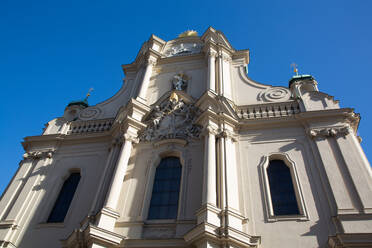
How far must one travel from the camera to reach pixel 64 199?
44.9 ft

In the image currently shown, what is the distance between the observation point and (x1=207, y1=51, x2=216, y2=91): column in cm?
1608

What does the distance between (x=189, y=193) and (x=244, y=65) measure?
9528 mm

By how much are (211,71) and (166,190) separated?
24.1 feet

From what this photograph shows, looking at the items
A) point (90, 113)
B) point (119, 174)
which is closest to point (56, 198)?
point (119, 174)

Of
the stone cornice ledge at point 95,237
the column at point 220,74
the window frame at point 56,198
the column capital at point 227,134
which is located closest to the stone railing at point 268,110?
the column capital at point 227,134

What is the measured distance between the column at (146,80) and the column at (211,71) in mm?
3411

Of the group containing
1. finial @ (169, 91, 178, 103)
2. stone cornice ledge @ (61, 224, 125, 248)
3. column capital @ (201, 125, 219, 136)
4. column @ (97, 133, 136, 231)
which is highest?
finial @ (169, 91, 178, 103)

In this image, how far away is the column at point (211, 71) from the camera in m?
16.1

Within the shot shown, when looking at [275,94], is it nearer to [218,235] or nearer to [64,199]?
[218,235]

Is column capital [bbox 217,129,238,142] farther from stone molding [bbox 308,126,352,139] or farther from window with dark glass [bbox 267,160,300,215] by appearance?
stone molding [bbox 308,126,352,139]

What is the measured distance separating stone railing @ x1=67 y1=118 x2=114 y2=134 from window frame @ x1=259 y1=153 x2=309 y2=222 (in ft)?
26.1

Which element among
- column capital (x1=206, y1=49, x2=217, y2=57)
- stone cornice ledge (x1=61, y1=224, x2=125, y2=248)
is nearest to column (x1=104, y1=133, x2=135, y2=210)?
stone cornice ledge (x1=61, y1=224, x2=125, y2=248)

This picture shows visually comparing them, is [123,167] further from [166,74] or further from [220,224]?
[166,74]

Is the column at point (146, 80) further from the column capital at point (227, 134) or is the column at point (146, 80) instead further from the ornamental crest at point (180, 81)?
the column capital at point (227, 134)
